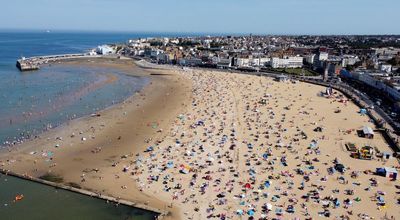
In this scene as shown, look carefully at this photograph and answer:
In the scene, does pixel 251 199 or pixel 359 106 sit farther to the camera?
pixel 359 106

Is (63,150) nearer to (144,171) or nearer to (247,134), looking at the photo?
(144,171)

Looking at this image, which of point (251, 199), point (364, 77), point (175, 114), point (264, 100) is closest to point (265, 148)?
point (251, 199)

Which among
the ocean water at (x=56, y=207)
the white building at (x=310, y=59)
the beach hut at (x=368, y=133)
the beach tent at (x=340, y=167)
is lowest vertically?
the ocean water at (x=56, y=207)

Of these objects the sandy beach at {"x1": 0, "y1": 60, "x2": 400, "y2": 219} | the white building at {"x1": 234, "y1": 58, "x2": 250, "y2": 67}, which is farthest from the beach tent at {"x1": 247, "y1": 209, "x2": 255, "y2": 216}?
the white building at {"x1": 234, "y1": 58, "x2": 250, "y2": 67}

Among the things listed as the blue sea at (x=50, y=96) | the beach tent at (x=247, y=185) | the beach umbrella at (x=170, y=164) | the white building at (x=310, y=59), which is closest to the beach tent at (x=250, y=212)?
the beach tent at (x=247, y=185)

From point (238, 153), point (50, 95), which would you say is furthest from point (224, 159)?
point (50, 95)

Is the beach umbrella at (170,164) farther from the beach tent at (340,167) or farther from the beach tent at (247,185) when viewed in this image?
the beach tent at (340,167)
